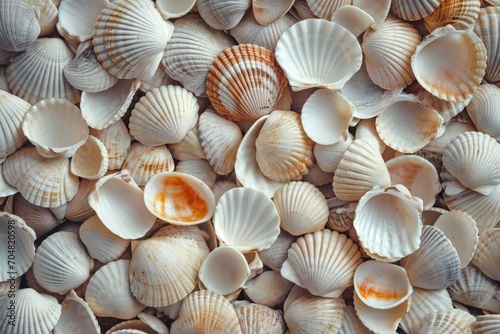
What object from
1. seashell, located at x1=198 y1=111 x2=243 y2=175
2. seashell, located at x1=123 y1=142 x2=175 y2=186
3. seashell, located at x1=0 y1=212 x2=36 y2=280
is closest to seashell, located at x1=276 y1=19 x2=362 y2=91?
seashell, located at x1=198 y1=111 x2=243 y2=175

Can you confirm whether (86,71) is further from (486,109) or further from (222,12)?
(486,109)

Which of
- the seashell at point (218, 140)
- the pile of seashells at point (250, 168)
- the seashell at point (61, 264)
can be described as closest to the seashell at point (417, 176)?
the pile of seashells at point (250, 168)

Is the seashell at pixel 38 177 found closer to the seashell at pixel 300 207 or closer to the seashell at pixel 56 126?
the seashell at pixel 56 126

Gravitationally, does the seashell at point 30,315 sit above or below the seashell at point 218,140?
below

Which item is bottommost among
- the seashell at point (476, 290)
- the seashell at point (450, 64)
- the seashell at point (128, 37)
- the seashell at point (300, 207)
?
the seashell at point (476, 290)

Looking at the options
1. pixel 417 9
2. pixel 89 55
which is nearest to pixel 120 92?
pixel 89 55

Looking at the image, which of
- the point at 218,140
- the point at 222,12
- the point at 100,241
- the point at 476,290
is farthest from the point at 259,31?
the point at 476,290
